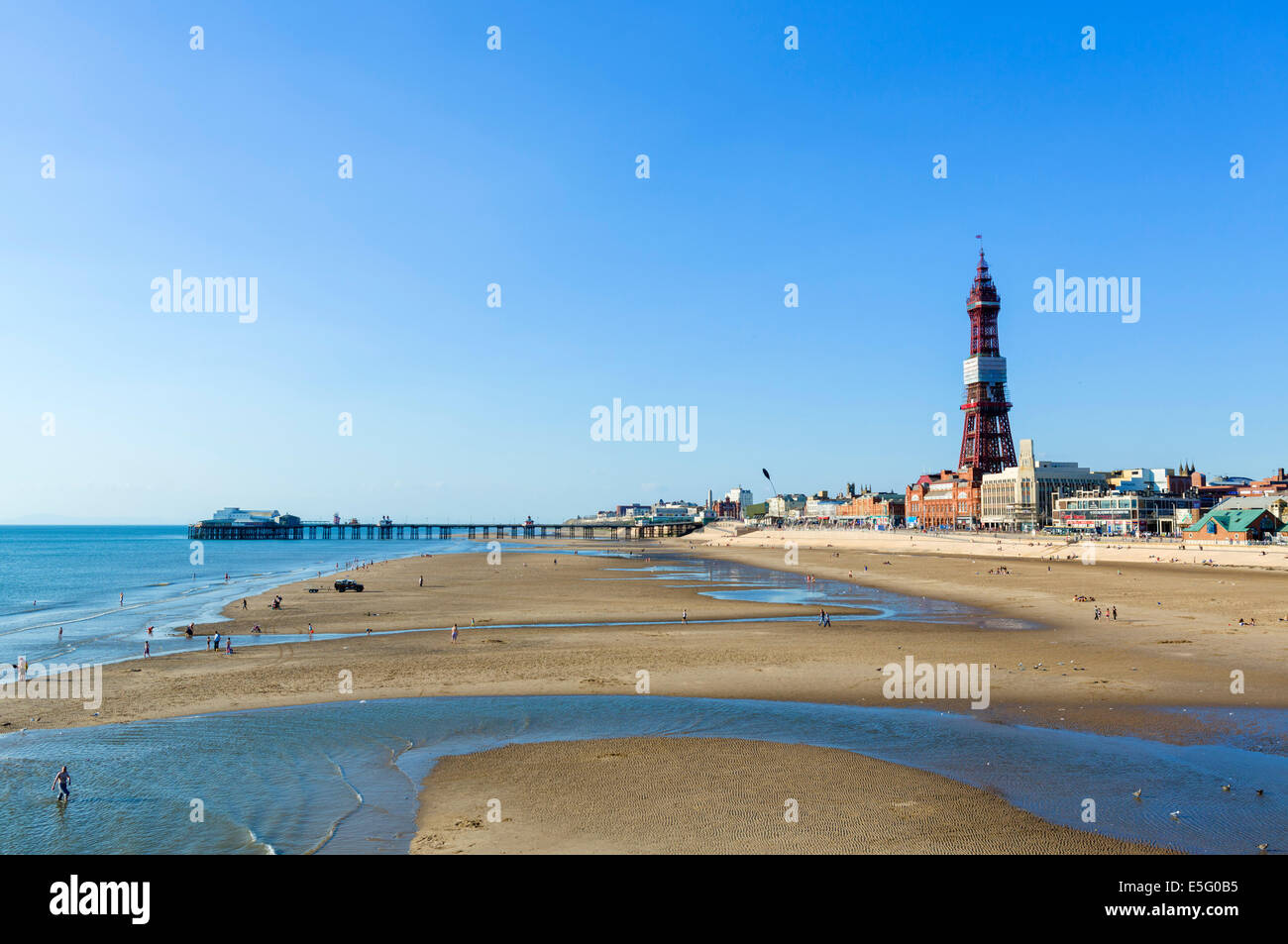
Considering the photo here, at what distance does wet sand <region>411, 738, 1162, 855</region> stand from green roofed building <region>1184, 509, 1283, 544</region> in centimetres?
9144

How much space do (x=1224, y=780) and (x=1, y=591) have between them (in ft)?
282

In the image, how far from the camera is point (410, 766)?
59.9ft

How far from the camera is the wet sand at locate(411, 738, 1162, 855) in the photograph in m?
13.1

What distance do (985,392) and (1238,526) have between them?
286 feet

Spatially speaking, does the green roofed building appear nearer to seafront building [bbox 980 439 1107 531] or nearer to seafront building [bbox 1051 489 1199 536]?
seafront building [bbox 1051 489 1199 536]

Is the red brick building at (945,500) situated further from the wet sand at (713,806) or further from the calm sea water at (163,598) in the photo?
the wet sand at (713,806)

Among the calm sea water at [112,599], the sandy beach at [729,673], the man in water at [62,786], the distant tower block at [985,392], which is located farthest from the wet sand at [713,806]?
the distant tower block at [985,392]

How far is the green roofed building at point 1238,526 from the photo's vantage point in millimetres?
85750

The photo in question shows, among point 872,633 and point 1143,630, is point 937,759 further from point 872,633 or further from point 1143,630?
point 1143,630

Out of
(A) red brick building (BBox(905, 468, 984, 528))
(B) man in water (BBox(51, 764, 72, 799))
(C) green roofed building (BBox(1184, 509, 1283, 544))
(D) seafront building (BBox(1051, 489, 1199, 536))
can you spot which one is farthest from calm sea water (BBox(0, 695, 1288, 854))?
(A) red brick building (BBox(905, 468, 984, 528))

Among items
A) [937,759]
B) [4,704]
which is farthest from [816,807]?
[4,704]

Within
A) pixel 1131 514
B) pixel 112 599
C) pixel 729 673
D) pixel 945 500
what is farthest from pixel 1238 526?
pixel 112 599

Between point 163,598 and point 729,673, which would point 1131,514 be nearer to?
point 729,673
